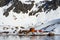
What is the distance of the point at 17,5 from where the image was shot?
19.3 m

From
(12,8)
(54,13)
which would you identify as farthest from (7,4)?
(54,13)

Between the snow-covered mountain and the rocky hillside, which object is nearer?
the snow-covered mountain

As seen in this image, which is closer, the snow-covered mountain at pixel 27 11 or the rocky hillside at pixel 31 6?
the snow-covered mountain at pixel 27 11

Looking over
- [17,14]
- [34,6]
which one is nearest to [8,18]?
[17,14]

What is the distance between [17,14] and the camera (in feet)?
63.1

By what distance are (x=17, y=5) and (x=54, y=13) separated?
242 centimetres

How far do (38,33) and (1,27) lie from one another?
240cm

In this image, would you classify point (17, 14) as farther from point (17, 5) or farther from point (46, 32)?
point (46, 32)

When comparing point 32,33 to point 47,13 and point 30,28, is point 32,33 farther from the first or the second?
point 47,13

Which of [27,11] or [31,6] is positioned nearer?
[31,6]

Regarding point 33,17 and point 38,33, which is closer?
point 38,33

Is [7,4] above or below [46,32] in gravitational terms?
above

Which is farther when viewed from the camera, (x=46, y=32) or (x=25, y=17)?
(x=25, y=17)

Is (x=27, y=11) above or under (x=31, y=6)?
under
